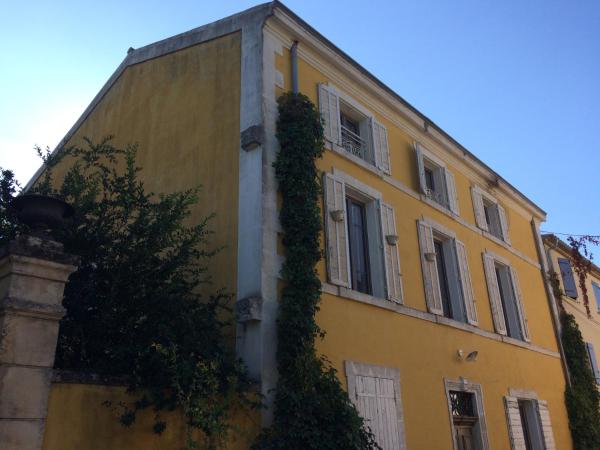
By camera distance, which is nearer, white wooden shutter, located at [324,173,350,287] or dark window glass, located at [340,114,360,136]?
white wooden shutter, located at [324,173,350,287]

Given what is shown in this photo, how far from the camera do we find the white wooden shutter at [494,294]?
11234 mm

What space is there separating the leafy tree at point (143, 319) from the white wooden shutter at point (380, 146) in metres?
3.97

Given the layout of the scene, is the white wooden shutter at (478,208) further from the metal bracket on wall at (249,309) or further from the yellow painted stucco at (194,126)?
the metal bracket on wall at (249,309)

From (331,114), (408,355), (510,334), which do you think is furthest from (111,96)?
(510,334)

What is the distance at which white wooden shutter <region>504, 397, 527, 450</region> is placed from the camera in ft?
33.2

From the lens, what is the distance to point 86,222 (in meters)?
6.74

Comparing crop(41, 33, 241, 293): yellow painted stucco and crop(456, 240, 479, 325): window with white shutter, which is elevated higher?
crop(41, 33, 241, 293): yellow painted stucco

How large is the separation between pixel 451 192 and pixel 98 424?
8.52 meters

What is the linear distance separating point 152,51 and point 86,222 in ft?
16.7

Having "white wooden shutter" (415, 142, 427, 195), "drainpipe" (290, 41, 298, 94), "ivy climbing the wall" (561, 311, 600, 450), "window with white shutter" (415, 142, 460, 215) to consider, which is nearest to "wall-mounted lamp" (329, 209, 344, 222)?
"drainpipe" (290, 41, 298, 94)

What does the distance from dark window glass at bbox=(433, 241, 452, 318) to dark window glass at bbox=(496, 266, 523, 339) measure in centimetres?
238

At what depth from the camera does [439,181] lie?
11.7 meters

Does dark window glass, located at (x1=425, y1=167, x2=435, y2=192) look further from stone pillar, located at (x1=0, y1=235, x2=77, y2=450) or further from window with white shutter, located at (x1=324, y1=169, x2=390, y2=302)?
stone pillar, located at (x1=0, y1=235, x2=77, y2=450)

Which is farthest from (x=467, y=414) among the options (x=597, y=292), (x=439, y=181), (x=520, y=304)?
(x=597, y=292)
